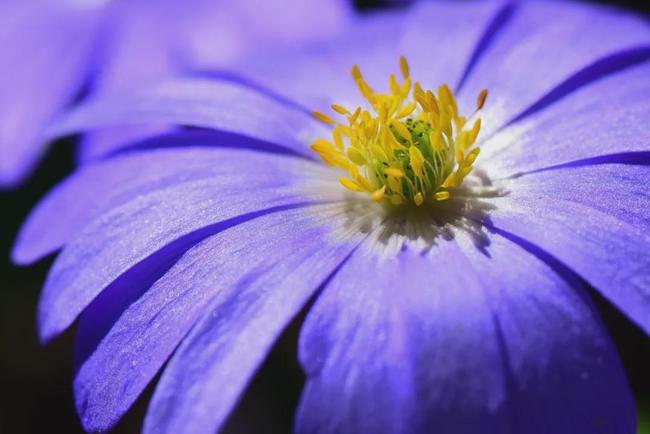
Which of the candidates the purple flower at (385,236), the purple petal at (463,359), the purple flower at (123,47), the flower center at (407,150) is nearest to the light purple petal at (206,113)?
the purple flower at (385,236)

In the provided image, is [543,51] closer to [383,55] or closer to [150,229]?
[383,55]

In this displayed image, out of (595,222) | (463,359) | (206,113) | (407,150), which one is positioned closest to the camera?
(463,359)

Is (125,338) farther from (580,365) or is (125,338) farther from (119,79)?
(119,79)

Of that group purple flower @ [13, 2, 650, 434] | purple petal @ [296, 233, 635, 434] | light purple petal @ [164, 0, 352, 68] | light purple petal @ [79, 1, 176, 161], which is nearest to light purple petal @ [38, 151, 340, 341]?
purple flower @ [13, 2, 650, 434]

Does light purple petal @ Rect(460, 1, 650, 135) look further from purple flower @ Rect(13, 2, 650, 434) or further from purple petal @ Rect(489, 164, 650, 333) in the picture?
purple petal @ Rect(489, 164, 650, 333)

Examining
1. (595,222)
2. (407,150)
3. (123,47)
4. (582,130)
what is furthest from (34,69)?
(595,222)
